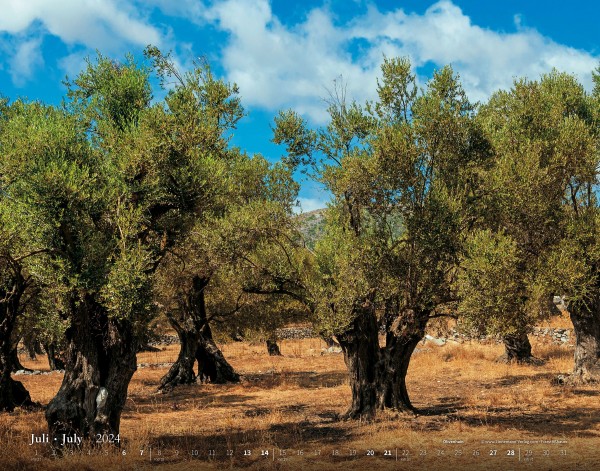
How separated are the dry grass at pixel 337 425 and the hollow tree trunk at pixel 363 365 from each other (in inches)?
28.6

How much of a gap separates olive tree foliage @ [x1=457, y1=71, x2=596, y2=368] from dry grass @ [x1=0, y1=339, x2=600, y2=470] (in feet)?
12.9

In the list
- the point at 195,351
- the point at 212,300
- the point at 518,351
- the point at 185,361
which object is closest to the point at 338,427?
the point at 185,361

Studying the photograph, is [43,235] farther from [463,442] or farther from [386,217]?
[463,442]

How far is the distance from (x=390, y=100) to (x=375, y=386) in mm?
11518

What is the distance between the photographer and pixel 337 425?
2159 cm

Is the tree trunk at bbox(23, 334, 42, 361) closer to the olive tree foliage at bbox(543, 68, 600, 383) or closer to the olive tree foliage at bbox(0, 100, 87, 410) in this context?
the olive tree foliage at bbox(0, 100, 87, 410)

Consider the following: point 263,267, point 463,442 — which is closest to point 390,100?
point 263,267

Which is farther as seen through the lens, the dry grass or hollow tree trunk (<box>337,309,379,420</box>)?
hollow tree trunk (<box>337,309,379,420</box>)

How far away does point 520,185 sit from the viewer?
69.1ft

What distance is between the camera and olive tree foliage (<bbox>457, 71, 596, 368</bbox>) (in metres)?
18.3

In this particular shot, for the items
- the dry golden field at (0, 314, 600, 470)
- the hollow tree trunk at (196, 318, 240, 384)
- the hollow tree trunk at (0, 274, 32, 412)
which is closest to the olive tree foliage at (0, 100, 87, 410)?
the dry golden field at (0, 314, 600, 470)

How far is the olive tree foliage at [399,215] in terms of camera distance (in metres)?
19.2

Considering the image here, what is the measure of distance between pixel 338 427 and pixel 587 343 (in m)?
16.3

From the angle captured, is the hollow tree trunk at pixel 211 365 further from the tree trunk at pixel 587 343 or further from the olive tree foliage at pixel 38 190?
the olive tree foliage at pixel 38 190
